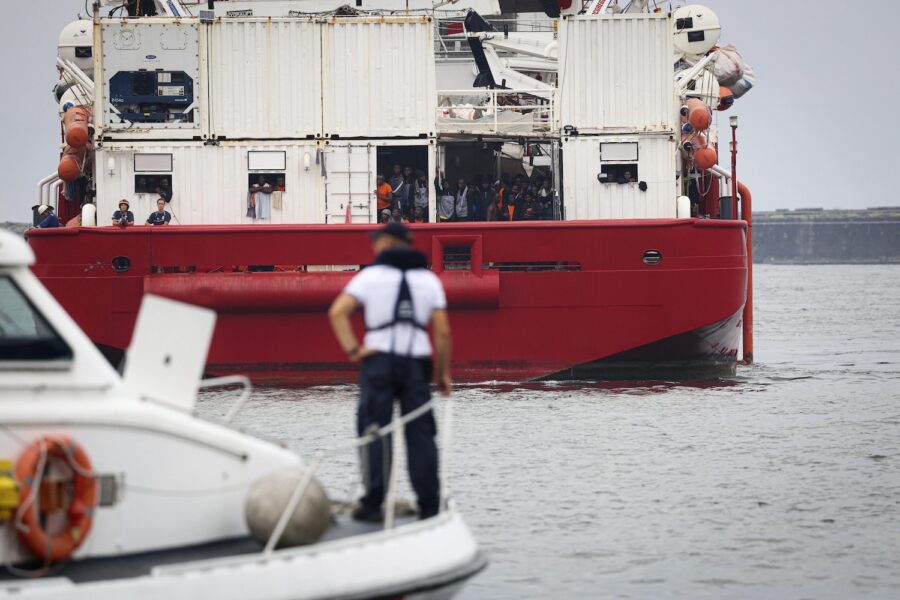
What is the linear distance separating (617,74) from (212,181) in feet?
19.9

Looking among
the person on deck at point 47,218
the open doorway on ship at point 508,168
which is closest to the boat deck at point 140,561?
the open doorway on ship at point 508,168

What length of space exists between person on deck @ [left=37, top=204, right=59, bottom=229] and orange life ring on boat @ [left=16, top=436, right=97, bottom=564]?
15.9m

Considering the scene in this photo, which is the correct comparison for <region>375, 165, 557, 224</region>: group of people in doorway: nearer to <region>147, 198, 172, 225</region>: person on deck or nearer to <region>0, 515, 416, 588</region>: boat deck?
<region>147, 198, 172, 225</region>: person on deck

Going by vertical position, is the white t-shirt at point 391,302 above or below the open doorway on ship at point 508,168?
below

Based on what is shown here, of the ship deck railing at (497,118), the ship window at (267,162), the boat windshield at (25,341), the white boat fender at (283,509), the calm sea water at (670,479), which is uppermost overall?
the ship deck railing at (497,118)

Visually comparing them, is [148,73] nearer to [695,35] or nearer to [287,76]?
[287,76]

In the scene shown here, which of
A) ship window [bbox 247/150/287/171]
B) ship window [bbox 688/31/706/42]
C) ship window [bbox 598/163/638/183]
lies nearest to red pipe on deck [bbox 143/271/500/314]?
ship window [bbox 247/150/287/171]

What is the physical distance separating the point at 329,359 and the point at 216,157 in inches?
140

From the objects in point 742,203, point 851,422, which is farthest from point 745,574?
point 742,203

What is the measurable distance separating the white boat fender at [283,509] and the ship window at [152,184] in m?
15.7

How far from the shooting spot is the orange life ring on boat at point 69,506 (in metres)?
7.32

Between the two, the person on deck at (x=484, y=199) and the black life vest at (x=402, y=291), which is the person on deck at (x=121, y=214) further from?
the black life vest at (x=402, y=291)

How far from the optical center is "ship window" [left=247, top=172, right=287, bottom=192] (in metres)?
23.1

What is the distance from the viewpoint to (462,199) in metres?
23.4
